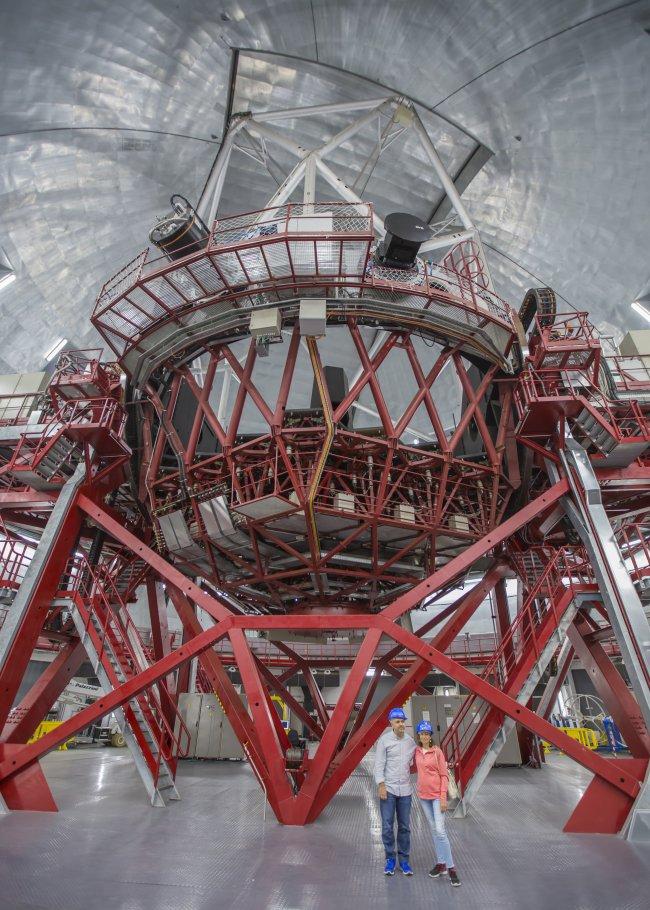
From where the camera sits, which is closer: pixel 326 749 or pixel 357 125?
pixel 326 749

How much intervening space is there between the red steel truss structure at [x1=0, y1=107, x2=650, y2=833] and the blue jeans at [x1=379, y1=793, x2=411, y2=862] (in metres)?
2.65

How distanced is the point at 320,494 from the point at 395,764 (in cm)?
734

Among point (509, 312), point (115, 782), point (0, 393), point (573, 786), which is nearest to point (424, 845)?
point (573, 786)

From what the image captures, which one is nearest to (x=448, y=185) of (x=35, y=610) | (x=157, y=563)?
(x=157, y=563)

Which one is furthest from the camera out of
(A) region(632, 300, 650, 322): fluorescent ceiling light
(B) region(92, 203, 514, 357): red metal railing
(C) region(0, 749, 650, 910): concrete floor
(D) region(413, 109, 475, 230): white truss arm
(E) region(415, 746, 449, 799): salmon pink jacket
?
(A) region(632, 300, 650, 322): fluorescent ceiling light

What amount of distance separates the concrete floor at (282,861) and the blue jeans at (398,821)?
0.89ft

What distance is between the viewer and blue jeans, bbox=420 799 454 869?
19.5 ft

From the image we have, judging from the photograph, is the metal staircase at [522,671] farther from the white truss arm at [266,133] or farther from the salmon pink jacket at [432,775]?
the white truss arm at [266,133]

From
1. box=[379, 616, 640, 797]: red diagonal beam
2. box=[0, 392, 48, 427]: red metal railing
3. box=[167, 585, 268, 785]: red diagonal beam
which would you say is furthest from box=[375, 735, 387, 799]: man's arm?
box=[0, 392, 48, 427]: red metal railing

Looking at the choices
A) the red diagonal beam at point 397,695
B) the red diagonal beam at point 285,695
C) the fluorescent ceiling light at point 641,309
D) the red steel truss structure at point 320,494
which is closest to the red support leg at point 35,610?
the red steel truss structure at point 320,494

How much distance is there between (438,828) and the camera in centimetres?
598

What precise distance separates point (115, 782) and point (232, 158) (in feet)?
69.3

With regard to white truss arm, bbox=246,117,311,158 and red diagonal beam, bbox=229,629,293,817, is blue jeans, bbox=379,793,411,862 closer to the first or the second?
red diagonal beam, bbox=229,629,293,817

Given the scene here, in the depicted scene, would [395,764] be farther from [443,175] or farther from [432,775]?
[443,175]
